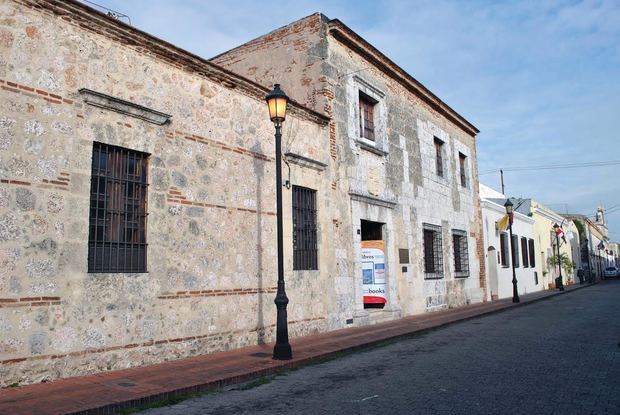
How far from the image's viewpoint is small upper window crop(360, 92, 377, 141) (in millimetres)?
14372

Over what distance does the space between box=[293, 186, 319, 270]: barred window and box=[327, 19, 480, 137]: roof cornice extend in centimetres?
441

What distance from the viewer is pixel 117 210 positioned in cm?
746

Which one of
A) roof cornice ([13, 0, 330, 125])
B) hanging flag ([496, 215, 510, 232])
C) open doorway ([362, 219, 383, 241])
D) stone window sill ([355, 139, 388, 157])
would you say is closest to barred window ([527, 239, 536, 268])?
hanging flag ([496, 215, 510, 232])

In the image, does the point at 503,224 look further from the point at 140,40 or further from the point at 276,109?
the point at 140,40

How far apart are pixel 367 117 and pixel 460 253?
805 cm

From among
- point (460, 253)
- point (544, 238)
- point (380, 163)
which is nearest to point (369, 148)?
point (380, 163)

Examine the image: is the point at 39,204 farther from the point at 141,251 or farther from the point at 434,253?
the point at 434,253

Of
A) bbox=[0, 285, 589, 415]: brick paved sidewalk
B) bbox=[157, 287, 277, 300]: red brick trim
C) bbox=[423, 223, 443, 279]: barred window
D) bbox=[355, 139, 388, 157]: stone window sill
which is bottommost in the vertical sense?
bbox=[0, 285, 589, 415]: brick paved sidewalk

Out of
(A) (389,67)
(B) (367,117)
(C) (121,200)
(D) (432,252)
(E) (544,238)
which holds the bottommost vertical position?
(D) (432,252)

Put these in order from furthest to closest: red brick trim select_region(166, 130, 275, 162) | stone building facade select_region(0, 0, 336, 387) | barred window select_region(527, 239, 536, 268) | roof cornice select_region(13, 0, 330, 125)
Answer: barred window select_region(527, 239, 536, 268) < red brick trim select_region(166, 130, 275, 162) < roof cornice select_region(13, 0, 330, 125) < stone building facade select_region(0, 0, 336, 387)

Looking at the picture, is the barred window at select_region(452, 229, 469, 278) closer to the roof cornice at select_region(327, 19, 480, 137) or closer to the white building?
the white building

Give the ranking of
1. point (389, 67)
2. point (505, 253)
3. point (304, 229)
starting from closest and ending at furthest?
point (304, 229)
point (389, 67)
point (505, 253)

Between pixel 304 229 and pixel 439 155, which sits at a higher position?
pixel 439 155

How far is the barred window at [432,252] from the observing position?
669 inches
